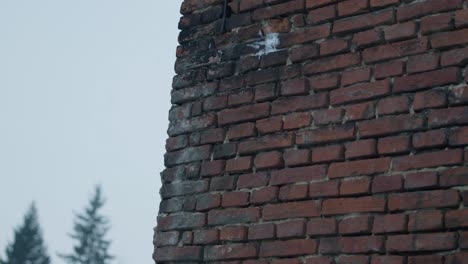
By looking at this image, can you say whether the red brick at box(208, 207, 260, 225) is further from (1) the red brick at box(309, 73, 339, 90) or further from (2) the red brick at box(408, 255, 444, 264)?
(2) the red brick at box(408, 255, 444, 264)

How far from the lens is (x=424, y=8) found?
292 centimetres

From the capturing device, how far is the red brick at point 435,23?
284 centimetres

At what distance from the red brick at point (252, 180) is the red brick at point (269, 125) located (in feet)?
0.68

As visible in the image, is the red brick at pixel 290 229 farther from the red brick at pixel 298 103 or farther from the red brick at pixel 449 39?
the red brick at pixel 449 39

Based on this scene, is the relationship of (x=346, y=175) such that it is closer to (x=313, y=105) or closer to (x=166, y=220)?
(x=313, y=105)

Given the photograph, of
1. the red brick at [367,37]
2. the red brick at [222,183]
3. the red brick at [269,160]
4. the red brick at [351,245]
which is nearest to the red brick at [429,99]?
the red brick at [367,37]

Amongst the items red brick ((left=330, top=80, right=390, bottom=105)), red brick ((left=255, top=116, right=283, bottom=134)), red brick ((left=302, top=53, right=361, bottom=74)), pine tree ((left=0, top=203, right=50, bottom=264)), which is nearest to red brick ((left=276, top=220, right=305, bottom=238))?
red brick ((left=255, top=116, right=283, bottom=134))

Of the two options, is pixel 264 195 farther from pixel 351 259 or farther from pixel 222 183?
pixel 351 259

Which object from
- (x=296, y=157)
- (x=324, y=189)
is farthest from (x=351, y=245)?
(x=296, y=157)

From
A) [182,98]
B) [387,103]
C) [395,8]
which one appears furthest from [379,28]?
[182,98]

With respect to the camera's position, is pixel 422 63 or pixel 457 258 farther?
pixel 422 63

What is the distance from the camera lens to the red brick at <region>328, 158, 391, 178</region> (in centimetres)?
283

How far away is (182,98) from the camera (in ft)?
12.0

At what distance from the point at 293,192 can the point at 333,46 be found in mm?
676
